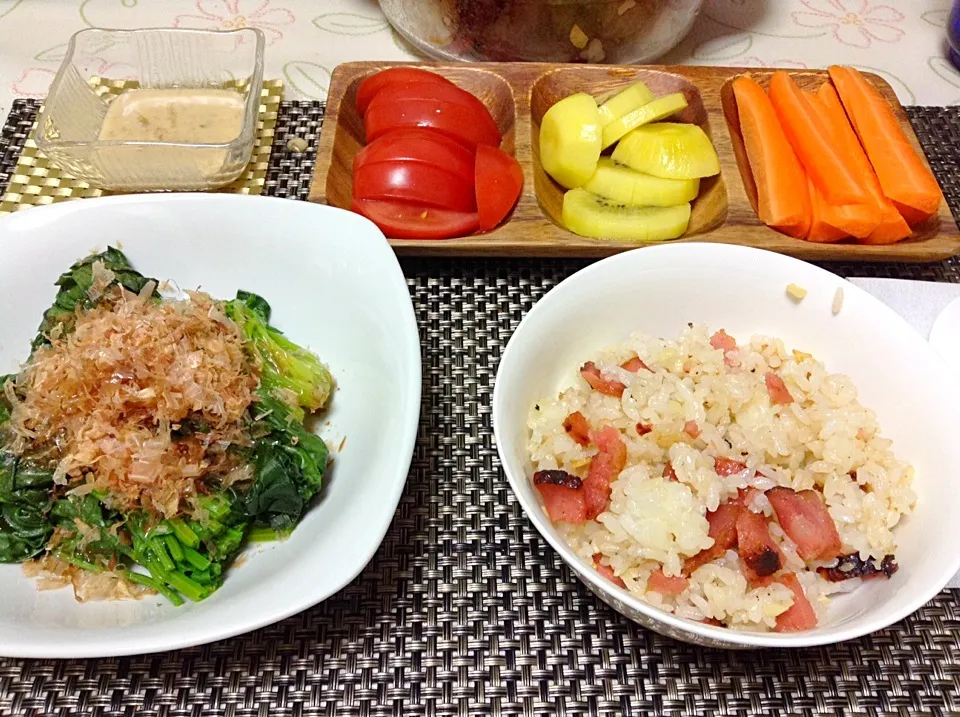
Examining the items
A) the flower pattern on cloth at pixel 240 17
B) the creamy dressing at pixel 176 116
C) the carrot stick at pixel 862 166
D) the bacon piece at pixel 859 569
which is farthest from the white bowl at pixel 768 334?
the flower pattern on cloth at pixel 240 17

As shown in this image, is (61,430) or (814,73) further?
(814,73)

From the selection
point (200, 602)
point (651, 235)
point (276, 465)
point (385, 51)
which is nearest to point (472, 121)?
point (651, 235)

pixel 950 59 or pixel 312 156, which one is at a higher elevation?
pixel 950 59

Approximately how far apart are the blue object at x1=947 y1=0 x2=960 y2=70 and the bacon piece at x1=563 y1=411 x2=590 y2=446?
227cm

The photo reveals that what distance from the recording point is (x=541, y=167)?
79.7 inches

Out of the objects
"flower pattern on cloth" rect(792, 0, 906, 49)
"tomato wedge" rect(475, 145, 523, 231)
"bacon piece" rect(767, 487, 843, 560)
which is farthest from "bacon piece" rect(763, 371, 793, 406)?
"flower pattern on cloth" rect(792, 0, 906, 49)

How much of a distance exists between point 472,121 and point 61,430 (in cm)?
133

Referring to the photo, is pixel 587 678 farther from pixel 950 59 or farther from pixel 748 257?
pixel 950 59

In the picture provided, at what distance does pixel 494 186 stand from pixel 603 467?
34.8 inches

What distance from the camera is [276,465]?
126cm

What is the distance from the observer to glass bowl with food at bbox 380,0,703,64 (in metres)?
2.11

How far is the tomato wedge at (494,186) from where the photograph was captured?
1.80 m

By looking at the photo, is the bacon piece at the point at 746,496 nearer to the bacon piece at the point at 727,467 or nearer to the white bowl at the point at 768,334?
the bacon piece at the point at 727,467

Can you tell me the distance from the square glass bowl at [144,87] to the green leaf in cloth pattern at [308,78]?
24 cm
